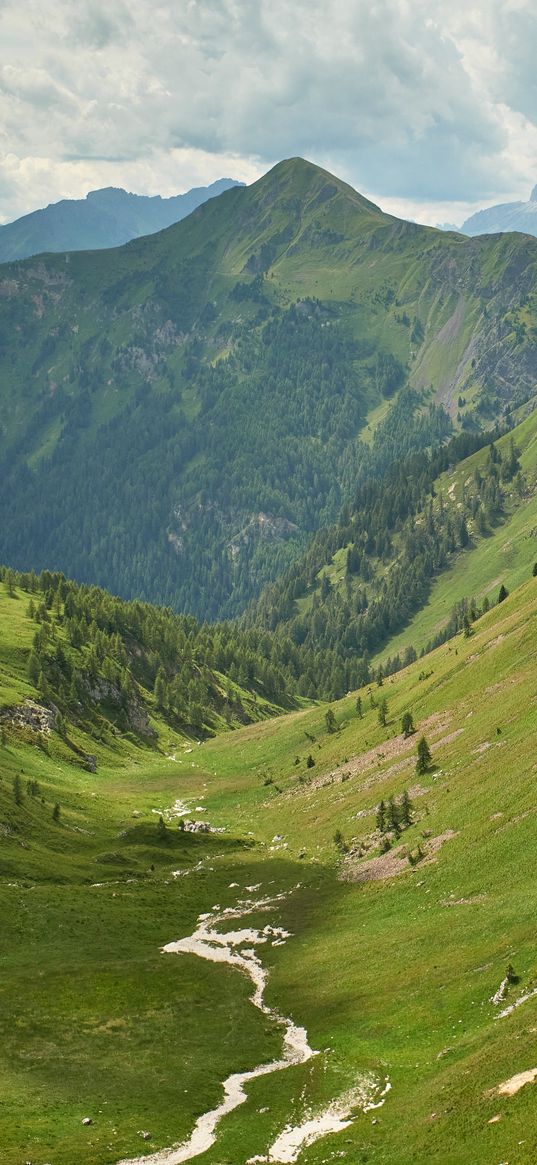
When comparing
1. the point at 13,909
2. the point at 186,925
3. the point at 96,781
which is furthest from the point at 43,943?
the point at 96,781

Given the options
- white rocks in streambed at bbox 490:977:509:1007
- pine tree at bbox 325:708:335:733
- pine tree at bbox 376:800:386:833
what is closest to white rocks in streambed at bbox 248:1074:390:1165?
white rocks in streambed at bbox 490:977:509:1007

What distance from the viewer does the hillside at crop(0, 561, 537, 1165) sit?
161 feet

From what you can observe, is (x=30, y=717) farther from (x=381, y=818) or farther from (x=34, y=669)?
(x=381, y=818)

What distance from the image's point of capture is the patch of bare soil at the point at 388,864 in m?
87.4

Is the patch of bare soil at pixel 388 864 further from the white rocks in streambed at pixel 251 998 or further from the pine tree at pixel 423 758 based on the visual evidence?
the pine tree at pixel 423 758

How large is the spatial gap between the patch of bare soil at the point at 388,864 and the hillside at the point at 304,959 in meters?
0.27

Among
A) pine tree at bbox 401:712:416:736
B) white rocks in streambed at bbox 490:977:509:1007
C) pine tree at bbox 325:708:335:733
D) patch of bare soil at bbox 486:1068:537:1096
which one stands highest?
patch of bare soil at bbox 486:1068:537:1096

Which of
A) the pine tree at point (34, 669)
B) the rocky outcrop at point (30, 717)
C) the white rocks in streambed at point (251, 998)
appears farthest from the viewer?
the pine tree at point (34, 669)

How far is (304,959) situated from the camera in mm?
78625

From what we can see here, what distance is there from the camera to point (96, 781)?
16462 cm

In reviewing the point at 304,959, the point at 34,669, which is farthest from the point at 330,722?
the point at 304,959

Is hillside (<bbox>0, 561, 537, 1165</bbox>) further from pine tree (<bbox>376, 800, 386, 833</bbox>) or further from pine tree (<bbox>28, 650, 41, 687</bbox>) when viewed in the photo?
pine tree (<bbox>28, 650, 41, 687</bbox>)

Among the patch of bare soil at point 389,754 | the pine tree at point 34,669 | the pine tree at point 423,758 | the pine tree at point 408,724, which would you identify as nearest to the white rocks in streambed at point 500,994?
the pine tree at point 423,758

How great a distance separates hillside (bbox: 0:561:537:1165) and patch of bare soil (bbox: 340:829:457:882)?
268 mm
